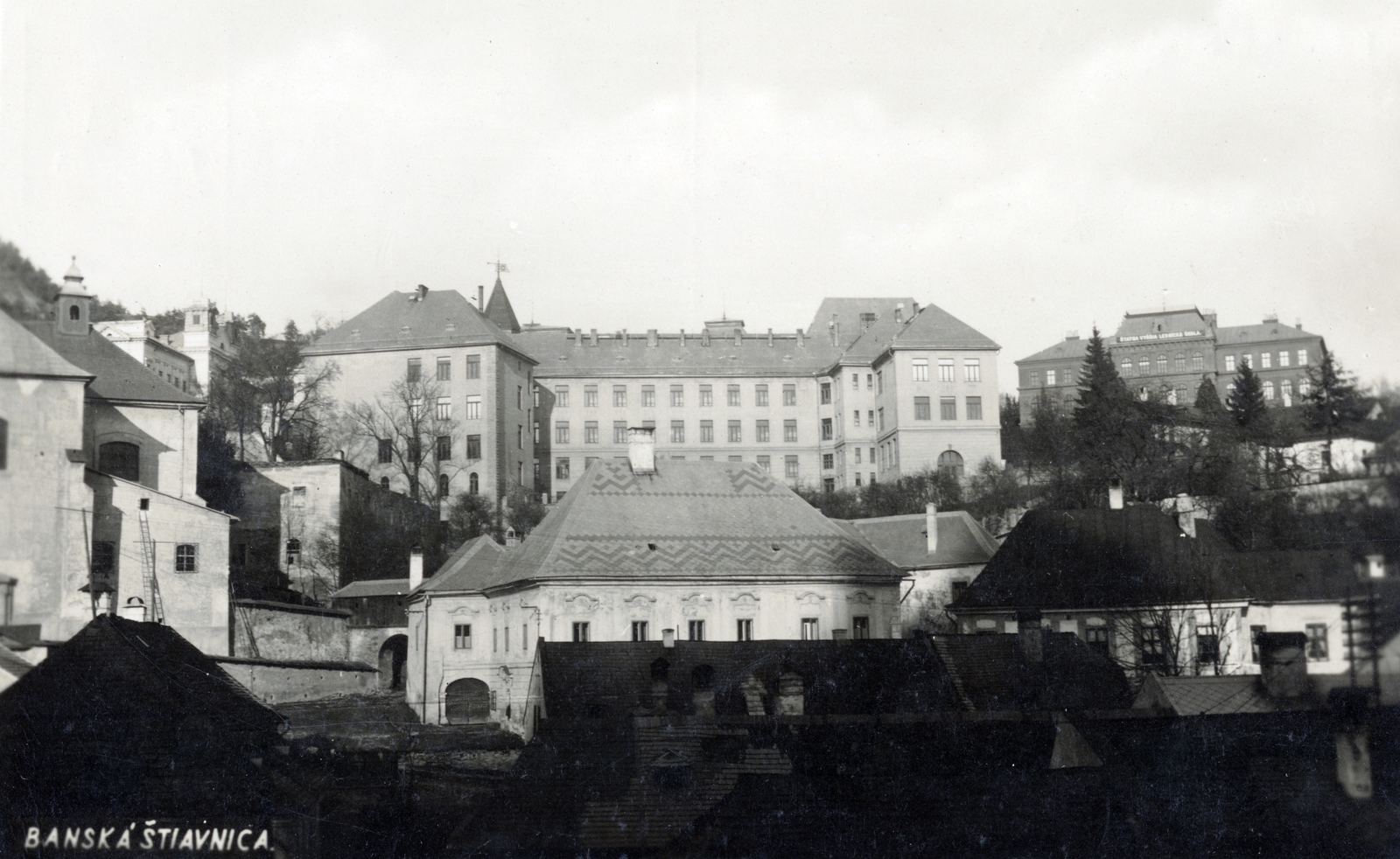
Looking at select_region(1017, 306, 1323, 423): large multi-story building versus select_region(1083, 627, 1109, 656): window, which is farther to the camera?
select_region(1017, 306, 1323, 423): large multi-story building

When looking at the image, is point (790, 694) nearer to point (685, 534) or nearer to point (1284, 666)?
point (1284, 666)

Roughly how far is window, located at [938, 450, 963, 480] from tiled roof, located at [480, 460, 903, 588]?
41813 mm

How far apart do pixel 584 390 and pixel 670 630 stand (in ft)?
182

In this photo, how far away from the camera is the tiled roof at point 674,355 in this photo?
320ft

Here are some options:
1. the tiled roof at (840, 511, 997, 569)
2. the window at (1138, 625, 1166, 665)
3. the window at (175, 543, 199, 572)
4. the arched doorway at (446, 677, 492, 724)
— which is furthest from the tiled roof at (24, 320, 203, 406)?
the window at (1138, 625, 1166, 665)

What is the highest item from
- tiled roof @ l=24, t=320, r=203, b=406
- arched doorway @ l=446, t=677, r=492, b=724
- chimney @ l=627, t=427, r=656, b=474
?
tiled roof @ l=24, t=320, r=203, b=406

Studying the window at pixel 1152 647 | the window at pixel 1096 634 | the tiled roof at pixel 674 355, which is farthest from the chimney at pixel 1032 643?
the tiled roof at pixel 674 355

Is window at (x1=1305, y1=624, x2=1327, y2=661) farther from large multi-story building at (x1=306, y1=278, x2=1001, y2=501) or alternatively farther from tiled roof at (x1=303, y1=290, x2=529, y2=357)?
tiled roof at (x1=303, y1=290, x2=529, y2=357)

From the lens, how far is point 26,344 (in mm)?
11938

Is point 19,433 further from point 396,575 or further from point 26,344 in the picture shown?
point 396,575

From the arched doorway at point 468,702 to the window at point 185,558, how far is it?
10.1 meters

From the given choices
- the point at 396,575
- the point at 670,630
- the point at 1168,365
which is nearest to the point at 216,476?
the point at 396,575

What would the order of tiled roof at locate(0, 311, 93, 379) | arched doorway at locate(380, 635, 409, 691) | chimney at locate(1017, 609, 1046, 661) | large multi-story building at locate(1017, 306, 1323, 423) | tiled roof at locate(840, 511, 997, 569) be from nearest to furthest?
tiled roof at locate(0, 311, 93, 379), chimney at locate(1017, 609, 1046, 661), arched doorway at locate(380, 635, 409, 691), tiled roof at locate(840, 511, 997, 569), large multi-story building at locate(1017, 306, 1323, 423)

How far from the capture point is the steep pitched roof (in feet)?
352
